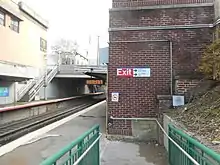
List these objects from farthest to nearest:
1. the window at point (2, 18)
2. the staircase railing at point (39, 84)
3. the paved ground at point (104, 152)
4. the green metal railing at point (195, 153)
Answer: the staircase railing at point (39, 84)
the window at point (2, 18)
the paved ground at point (104, 152)
the green metal railing at point (195, 153)

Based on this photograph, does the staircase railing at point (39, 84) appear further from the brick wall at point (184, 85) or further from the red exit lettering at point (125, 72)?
the brick wall at point (184, 85)

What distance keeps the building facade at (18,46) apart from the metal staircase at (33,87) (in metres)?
0.68

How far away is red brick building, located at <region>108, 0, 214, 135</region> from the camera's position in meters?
10.6

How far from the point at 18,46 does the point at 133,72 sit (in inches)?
725

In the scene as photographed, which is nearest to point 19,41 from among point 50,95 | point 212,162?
point 50,95

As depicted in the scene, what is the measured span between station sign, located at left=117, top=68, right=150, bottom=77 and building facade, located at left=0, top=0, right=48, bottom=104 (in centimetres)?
1198

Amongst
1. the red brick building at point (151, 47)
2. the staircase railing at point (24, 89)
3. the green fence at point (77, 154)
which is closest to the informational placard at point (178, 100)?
the red brick building at point (151, 47)

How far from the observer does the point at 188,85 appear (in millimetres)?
10188

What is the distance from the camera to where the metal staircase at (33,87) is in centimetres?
2738

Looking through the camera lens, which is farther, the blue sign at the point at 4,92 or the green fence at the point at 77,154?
the blue sign at the point at 4,92

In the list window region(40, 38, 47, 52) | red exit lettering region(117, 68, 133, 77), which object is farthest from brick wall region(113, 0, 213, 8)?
window region(40, 38, 47, 52)

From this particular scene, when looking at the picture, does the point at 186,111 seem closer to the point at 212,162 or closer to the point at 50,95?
the point at 212,162

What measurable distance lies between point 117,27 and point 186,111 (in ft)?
13.6

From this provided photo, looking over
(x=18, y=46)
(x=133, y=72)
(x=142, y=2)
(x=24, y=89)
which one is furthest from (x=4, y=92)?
(x=142, y=2)
